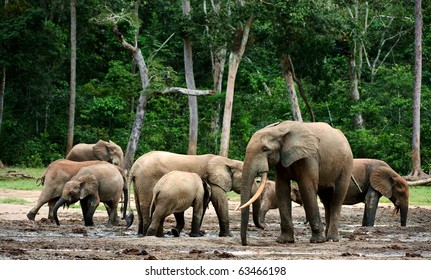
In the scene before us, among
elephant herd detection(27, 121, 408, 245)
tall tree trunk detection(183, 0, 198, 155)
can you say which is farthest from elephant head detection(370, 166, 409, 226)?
tall tree trunk detection(183, 0, 198, 155)

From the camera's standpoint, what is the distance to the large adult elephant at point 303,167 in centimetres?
1459

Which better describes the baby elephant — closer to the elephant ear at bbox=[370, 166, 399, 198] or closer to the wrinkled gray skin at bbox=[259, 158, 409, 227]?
the wrinkled gray skin at bbox=[259, 158, 409, 227]

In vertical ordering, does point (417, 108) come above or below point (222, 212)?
above

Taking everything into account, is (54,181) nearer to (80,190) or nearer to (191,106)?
(80,190)

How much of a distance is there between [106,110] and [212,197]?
23.3 meters

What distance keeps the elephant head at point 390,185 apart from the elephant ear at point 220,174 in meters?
3.74

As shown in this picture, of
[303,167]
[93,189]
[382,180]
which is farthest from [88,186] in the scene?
[382,180]

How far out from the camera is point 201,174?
17109 mm

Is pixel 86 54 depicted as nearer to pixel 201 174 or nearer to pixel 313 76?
pixel 313 76

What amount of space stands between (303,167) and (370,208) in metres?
4.63

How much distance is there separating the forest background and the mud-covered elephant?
13847 millimetres

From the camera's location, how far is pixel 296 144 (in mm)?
14922

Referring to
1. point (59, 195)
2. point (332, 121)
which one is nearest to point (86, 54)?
point (332, 121)

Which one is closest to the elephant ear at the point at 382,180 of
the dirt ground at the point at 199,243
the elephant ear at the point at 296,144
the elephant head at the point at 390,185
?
the elephant head at the point at 390,185
